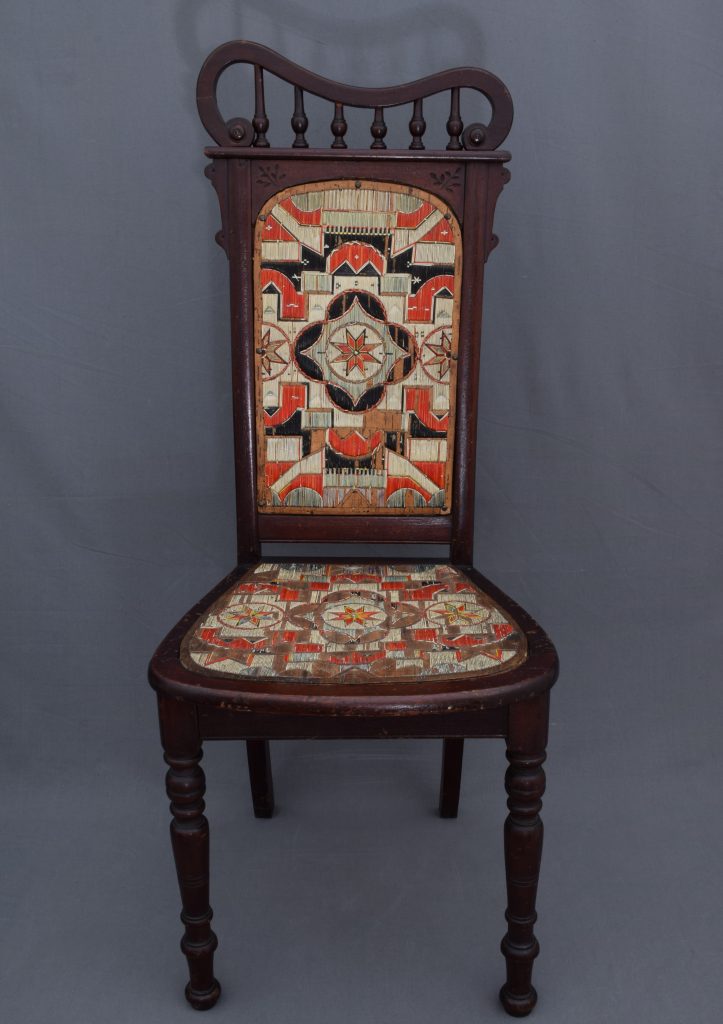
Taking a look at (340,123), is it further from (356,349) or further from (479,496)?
(479,496)

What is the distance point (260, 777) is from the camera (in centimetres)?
192

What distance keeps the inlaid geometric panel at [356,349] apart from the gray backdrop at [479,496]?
0.33 metres

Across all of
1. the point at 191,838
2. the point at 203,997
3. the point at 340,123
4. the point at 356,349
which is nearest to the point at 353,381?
the point at 356,349

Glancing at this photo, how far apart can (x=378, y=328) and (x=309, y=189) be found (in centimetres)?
27

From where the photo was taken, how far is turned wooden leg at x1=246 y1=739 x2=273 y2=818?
1899mm

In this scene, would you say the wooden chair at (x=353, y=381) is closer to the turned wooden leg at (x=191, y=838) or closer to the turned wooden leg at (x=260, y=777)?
the turned wooden leg at (x=191, y=838)

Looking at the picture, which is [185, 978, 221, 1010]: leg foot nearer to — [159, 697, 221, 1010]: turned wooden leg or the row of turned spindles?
[159, 697, 221, 1010]: turned wooden leg

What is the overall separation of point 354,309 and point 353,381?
127 millimetres

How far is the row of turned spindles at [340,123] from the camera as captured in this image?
1.62 m

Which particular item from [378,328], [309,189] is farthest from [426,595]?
[309,189]

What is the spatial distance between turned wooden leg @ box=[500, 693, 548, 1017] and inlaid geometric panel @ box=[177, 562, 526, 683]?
0.31 ft

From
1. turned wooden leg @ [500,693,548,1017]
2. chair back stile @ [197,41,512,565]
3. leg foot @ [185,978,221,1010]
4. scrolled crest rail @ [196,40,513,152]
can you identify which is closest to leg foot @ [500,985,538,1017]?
turned wooden leg @ [500,693,548,1017]

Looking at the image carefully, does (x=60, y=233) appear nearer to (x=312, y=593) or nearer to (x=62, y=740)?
(x=312, y=593)

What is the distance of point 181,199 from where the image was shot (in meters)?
1.93
